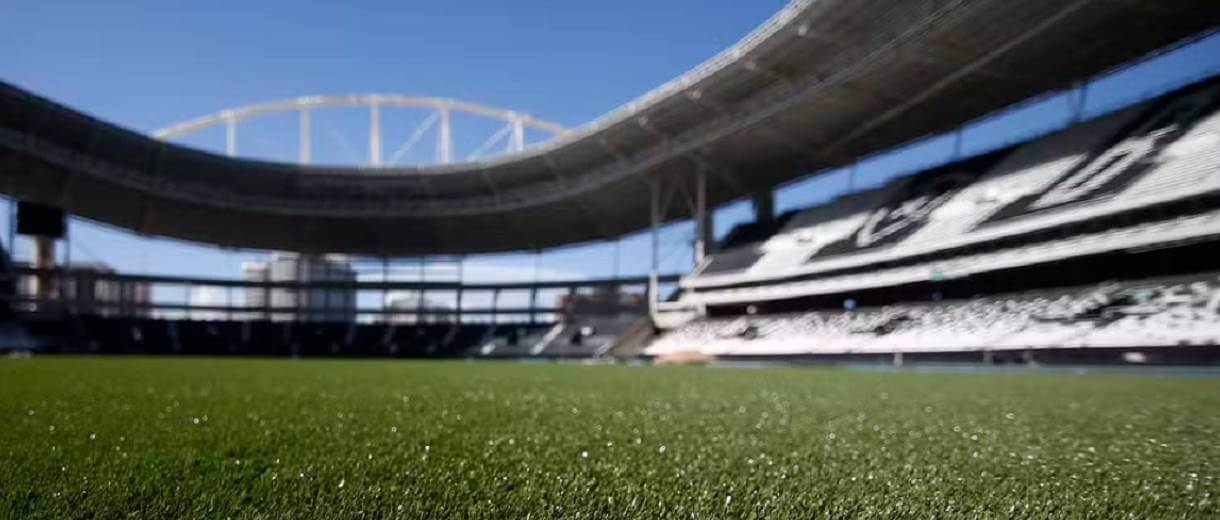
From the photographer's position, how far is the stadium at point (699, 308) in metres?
2.00

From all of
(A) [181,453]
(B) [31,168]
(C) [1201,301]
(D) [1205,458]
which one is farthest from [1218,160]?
(B) [31,168]

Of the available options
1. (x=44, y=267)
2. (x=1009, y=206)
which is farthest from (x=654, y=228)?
(x=44, y=267)

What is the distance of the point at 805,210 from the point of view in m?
33.8

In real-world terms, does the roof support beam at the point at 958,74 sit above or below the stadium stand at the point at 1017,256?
above

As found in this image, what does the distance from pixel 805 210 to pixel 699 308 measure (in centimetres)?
717

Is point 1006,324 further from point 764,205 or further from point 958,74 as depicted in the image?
point 764,205

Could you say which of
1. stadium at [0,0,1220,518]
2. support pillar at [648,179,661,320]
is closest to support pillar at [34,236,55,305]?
stadium at [0,0,1220,518]

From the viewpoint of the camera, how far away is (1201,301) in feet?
53.7

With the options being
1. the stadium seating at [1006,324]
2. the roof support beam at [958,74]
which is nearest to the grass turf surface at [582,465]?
the stadium seating at [1006,324]

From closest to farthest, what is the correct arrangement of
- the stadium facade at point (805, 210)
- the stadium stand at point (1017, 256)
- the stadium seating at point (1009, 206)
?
1. the stadium stand at point (1017, 256)
2. the stadium seating at point (1009, 206)
3. the stadium facade at point (805, 210)

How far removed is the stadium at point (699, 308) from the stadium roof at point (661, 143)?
17 cm

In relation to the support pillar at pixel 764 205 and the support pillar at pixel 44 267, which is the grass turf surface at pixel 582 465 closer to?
Answer: the support pillar at pixel 764 205

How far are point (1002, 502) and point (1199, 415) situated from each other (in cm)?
387

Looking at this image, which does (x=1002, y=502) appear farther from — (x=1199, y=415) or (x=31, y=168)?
(x=31, y=168)
